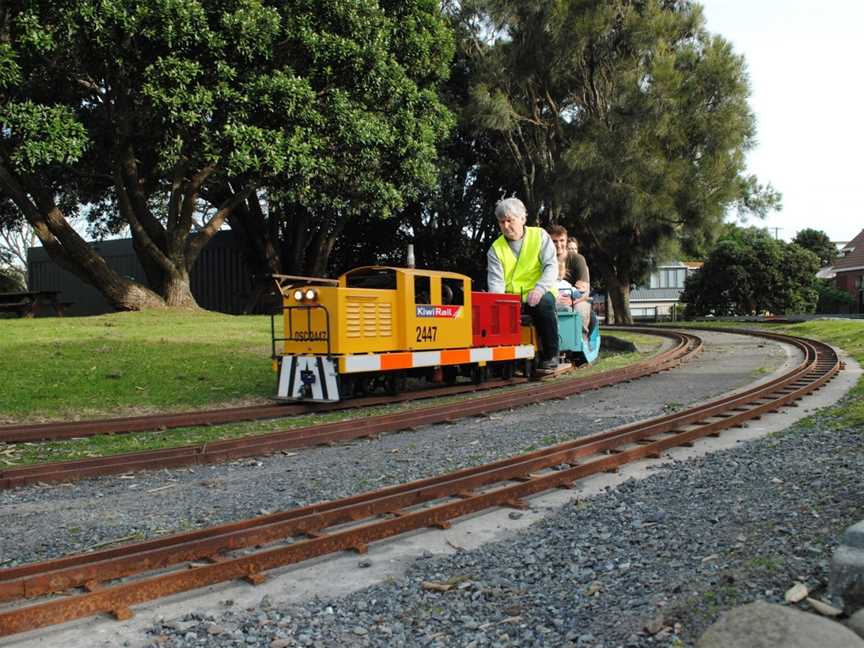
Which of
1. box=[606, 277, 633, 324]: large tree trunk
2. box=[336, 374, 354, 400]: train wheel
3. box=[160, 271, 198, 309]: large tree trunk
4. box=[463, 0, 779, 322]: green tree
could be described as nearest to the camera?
box=[336, 374, 354, 400]: train wheel

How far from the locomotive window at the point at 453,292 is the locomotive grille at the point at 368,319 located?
1.12m

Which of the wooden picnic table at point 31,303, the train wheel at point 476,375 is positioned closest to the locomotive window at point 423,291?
the train wheel at point 476,375

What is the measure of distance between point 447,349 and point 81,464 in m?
5.90

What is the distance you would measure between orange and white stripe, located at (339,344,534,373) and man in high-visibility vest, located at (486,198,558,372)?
23.6 inches

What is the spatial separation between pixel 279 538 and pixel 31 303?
24120 millimetres

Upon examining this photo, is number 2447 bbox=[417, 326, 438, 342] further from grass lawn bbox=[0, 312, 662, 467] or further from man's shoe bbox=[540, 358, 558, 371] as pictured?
man's shoe bbox=[540, 358, 558, 371]

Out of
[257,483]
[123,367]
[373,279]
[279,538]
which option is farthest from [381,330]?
[279,538]

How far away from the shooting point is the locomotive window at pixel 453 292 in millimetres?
11734

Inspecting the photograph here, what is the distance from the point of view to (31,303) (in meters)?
25.4

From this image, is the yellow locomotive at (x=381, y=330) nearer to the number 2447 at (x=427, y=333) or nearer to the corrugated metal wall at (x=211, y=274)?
the number 2447 at (x=427, y=333)

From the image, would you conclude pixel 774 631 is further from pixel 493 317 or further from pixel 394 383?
pixel 493 317

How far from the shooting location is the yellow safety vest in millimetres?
11398

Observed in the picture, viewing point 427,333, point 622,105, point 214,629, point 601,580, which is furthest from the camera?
point 622,105

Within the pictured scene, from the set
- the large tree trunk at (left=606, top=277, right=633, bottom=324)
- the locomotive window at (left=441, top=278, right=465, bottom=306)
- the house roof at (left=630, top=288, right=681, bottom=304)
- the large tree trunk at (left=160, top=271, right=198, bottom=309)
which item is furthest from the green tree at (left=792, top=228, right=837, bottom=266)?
the locomotive window at (left=441, top=278, right=465, bottom=306)
